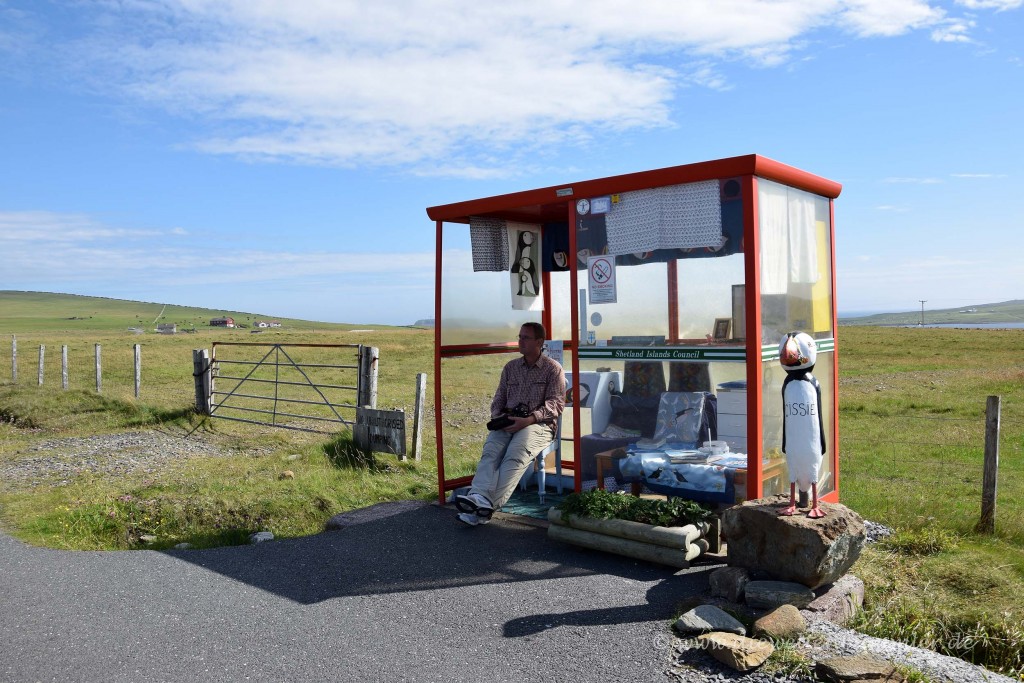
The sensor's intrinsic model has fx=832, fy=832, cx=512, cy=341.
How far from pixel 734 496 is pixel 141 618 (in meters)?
4.05

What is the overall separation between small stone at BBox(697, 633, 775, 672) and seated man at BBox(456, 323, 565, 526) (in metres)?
2.93

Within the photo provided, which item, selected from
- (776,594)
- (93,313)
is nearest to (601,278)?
(776,594)

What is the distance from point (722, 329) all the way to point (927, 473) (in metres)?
5.87

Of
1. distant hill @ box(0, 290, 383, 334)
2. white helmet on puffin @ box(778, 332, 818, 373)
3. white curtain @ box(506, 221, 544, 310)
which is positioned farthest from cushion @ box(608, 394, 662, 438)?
distant hill @ box(0, 290, 383, 334)

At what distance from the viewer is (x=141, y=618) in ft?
16.6

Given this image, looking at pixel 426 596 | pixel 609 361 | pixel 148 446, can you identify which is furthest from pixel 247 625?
pixel 148 446

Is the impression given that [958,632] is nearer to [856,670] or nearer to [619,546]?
[856,670]

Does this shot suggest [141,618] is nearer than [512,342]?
Yes

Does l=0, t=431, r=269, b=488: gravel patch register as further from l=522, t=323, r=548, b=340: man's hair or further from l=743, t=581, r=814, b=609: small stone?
l=743, t=581, r=814, b=609: small stone

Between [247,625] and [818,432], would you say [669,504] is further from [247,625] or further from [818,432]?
[247,625]

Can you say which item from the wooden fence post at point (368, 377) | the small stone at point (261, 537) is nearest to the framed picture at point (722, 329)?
the small stone at point (261, 537)

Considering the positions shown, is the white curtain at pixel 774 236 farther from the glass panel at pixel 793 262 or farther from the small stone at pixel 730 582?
the small stone at pixel 730 582

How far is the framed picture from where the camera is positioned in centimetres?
623

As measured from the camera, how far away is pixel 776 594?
15.7 ft
